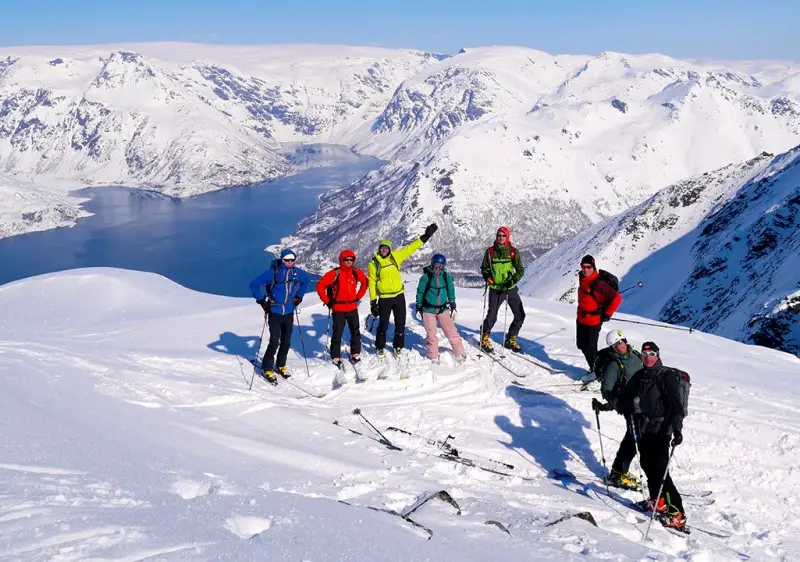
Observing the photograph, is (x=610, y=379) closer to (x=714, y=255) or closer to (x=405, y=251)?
(x=405, y=251)

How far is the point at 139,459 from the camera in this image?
890cm

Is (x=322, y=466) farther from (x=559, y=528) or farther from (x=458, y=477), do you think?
(x=559, y=528)

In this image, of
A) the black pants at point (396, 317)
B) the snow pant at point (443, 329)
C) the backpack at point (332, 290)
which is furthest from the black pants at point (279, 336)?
the snow pant at point (443, 329)

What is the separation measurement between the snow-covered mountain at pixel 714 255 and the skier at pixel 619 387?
35987 mm

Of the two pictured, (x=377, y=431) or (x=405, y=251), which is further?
→ (x=405, y=251)

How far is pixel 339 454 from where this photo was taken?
10273 mm

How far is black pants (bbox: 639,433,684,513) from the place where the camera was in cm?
921

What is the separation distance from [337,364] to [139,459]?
6.14 meters

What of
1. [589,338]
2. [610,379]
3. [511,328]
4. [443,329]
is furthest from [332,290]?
[610,379]

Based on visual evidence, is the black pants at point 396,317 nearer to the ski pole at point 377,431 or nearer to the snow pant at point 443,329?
the snow pant at point 443,329

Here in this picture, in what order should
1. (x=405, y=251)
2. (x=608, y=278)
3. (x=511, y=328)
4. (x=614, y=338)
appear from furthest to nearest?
(x=511, y=328) < (x=405, y=251) < (x=608, y=278) < (x=614, y=338)

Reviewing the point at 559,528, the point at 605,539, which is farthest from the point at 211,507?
the point at 605,539

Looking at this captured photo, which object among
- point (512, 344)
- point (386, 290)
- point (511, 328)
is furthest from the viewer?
point (512, 344)

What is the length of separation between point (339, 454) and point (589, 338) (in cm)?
678
